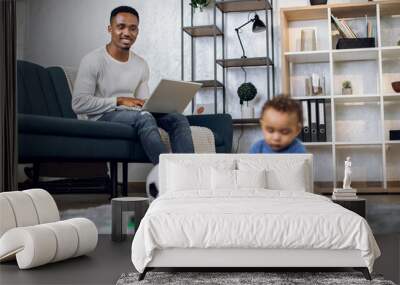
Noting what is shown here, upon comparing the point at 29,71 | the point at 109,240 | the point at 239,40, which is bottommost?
the point at 109,240

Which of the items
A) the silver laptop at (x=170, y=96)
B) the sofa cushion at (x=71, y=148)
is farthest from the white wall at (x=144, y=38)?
the sofa cushion at (x=71, y=148)

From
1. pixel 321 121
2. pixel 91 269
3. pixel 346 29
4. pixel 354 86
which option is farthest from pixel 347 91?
pixel 91 269

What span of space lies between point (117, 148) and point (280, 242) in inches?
65.9

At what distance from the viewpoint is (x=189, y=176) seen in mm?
2711

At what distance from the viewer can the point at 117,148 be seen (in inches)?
134

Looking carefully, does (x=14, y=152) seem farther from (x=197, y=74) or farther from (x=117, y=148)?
(x=197, y=74)

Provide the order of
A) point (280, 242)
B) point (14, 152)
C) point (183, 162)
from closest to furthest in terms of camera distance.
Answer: point (280, 242), point (183, 162), point (14, 152)

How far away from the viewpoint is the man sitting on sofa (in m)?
3.43

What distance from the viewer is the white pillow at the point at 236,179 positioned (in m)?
2.65

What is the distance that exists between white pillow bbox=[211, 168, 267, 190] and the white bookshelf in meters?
1.87

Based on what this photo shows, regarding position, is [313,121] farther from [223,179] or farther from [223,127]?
[223,179]

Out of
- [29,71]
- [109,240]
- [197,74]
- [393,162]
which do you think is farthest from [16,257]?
[393,162]

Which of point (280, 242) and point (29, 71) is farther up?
point (29, 71)

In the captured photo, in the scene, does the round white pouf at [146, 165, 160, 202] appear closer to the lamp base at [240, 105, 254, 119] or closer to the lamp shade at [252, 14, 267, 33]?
the lamp base at [240, 105, 254, 119]
